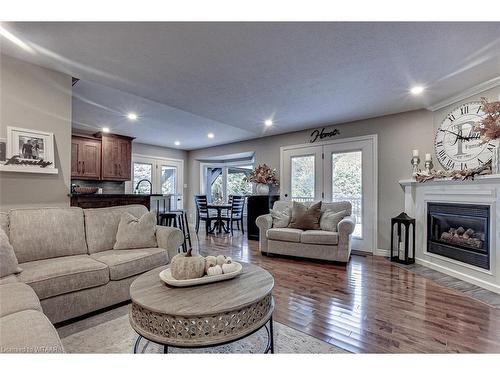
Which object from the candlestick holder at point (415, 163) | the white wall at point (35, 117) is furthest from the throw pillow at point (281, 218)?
the white wall at point (35, 117)

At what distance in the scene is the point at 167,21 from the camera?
74.5 inches

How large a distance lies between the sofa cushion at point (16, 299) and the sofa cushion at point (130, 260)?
0.68 meters

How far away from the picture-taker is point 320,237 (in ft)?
12.2

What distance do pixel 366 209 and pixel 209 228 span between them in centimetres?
414

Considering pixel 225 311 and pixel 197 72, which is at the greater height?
pixel 197 72

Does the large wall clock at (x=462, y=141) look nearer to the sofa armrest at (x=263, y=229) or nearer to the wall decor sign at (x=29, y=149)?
the sofa armrest at (x=263, y=229)

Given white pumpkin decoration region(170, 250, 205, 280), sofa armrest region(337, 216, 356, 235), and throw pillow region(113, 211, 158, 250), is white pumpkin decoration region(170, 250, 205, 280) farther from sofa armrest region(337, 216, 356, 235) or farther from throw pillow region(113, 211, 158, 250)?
sofa armrest region(337, 216, 356, 235)

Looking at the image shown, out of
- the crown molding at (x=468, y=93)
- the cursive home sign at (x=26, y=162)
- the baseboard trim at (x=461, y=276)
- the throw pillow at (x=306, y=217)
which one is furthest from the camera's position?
the throw pillow at (x=306, y=217)

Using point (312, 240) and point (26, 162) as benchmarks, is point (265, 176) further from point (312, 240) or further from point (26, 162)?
point (26, 162)

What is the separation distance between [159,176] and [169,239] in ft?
16.4

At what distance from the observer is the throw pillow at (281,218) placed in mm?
4293
